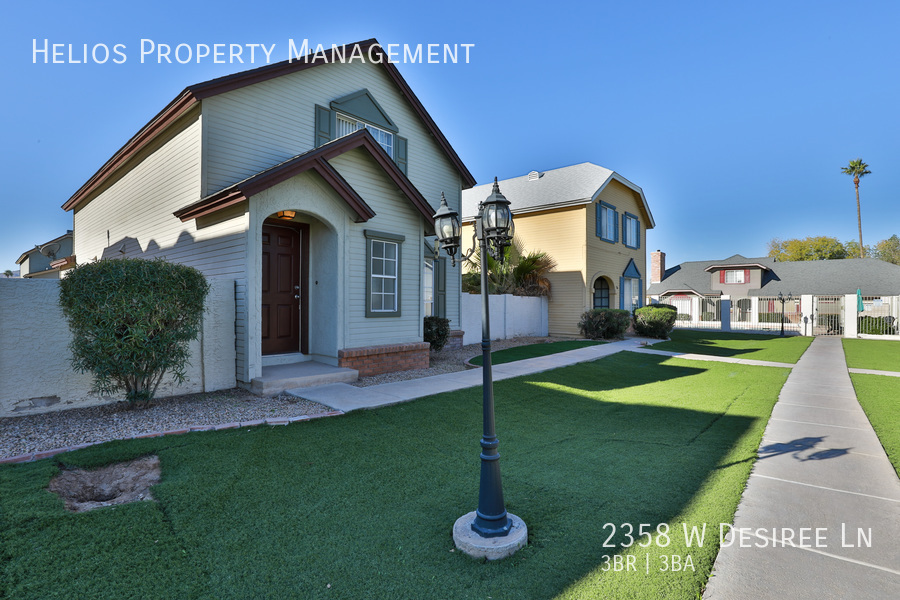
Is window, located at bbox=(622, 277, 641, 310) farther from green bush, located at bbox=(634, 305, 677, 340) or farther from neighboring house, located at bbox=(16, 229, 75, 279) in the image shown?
neighboring house, located at bbox=(16, 229, 75, 279)

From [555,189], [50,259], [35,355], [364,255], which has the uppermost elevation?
[555,189]

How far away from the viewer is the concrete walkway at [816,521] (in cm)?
243

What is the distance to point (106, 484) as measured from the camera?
373cm

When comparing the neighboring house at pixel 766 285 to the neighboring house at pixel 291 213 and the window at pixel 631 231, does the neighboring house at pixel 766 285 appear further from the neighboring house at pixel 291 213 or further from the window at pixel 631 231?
the neighboring house at pixel 291 213

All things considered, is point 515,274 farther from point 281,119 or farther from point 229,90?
point 229,90

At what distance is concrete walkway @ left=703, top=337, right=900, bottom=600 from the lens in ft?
7.96

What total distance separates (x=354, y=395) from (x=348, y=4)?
880 cm

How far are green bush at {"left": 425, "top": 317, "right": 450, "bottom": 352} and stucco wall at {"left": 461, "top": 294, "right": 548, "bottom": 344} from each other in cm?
289

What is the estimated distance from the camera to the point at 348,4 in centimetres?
962

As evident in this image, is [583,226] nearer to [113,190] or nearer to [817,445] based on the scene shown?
[817,445]

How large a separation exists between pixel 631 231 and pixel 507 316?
9.66 metres

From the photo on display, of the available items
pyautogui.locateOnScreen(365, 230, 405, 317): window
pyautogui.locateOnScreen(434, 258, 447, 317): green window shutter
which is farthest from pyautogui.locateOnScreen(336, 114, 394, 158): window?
pyautogui.locateOnScreen(434, 258, 447, 317): green window shutter

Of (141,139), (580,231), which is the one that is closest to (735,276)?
(580,231)

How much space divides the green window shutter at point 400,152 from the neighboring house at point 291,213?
4.54 ft
